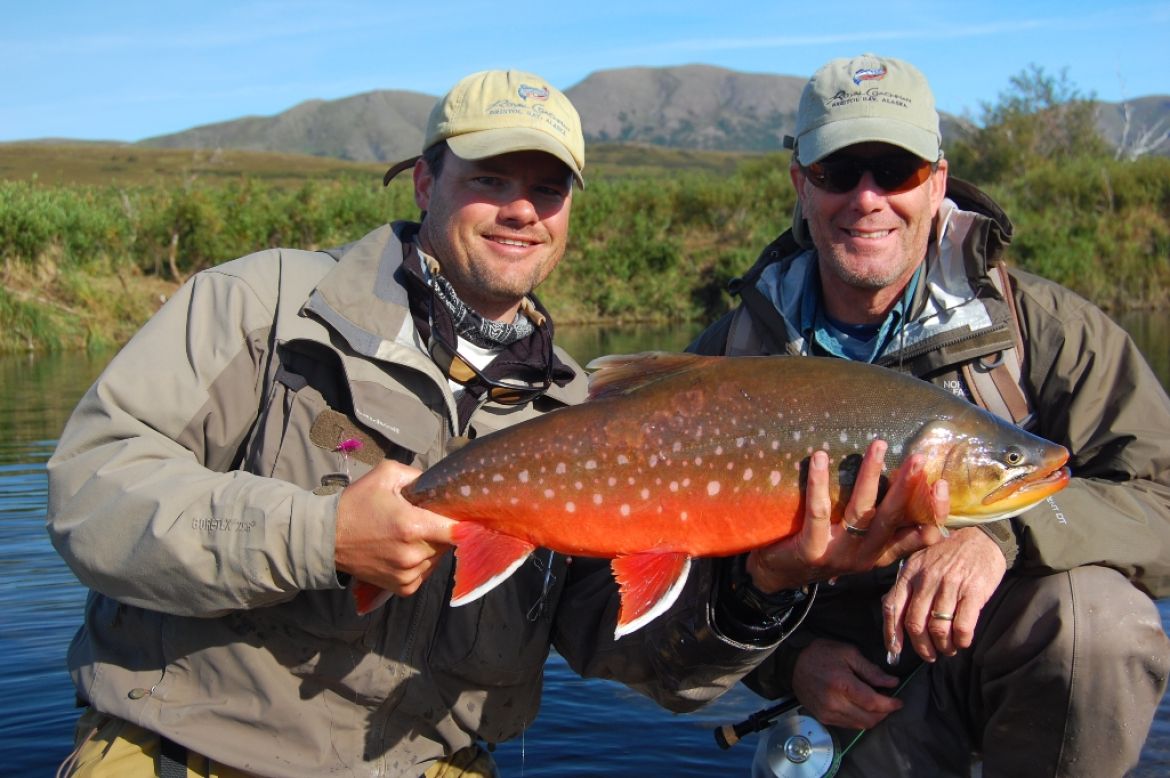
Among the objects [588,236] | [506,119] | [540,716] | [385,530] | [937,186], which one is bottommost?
[540,716]

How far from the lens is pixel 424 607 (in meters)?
3.67

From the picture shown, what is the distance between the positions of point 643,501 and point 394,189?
35.7 m

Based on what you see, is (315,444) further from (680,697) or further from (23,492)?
(23,492)

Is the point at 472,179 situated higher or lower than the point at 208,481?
higher

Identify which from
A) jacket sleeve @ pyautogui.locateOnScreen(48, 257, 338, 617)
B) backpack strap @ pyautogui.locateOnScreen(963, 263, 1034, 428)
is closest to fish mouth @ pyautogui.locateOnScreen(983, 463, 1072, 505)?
backpack strap @ pyautogui.locateOnScreen(963, 263, 1034, 428)

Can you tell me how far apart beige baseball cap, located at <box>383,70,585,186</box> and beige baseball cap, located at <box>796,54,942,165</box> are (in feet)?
3.19

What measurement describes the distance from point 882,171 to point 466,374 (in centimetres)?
176

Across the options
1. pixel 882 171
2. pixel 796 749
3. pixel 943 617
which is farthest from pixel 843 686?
pixel 882 171

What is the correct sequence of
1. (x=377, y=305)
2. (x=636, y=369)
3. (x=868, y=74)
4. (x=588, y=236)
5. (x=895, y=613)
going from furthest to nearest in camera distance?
(x=588, y=236), (x=868, y=74), (x=377, y=305), (x=895, y=613), (x=636, y=369)

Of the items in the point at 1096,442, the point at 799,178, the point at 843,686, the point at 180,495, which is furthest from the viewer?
the point at 799,178

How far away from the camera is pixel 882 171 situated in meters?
4.25

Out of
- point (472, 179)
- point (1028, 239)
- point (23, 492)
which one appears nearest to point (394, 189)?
point (1028, 239)

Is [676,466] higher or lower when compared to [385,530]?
higher

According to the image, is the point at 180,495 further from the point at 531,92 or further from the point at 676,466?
the point at 531,92
